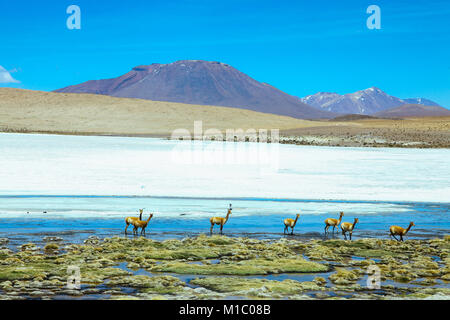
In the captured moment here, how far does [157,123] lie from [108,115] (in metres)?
9.40

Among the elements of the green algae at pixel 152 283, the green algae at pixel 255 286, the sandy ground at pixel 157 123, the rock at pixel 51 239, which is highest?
the sandy ground at pixel 157 123

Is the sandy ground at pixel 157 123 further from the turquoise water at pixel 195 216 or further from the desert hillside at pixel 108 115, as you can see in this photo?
the turquoise water at pixel 195 216

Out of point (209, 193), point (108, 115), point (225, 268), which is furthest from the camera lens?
point (108, 115)

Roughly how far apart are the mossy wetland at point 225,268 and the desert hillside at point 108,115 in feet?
179

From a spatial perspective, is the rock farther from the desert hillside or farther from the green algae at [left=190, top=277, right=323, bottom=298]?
the desert hillside

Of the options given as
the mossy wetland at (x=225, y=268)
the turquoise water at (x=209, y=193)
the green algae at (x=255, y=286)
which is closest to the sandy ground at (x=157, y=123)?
the turquoise water at (x=209, y=193)

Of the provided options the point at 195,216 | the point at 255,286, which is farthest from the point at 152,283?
the point at 195,216

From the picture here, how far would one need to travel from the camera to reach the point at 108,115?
86.6 m

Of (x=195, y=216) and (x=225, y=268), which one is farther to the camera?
(x=195, y=216)

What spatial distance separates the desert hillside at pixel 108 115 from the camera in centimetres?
7219

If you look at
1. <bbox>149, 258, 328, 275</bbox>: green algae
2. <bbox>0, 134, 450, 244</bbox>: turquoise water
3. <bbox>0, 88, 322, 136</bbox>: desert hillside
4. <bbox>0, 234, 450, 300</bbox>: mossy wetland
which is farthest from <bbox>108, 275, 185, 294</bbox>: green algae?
<bbox>0, 88, 322, 136</bbox>: desert hillside

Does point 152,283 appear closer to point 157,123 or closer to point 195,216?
point 195,216

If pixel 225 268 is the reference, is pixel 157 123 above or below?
above
